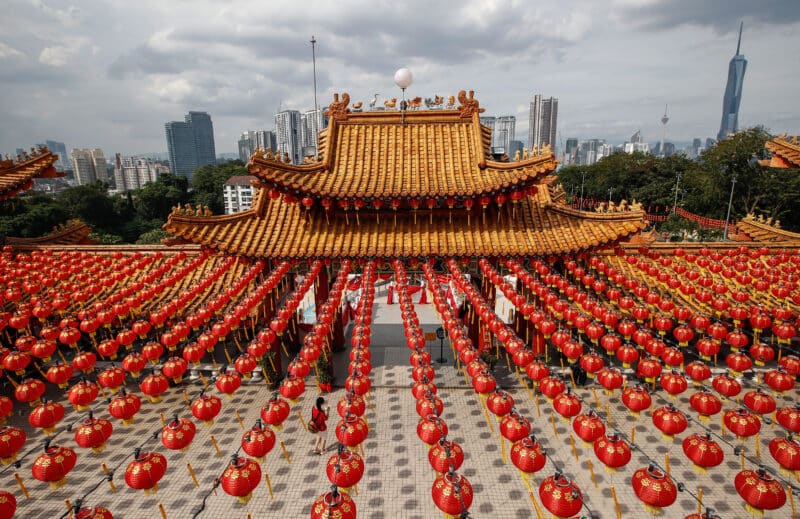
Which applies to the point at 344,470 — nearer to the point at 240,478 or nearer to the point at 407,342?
the point at 240,478

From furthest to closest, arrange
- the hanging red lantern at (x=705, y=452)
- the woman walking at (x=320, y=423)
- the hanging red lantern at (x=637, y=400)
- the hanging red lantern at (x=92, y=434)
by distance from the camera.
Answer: the woman walking at (x=320, y=423) < the hanging red lantern at (x=637, y=400) < the hanging red lantern at (x=92, y=434) < the hanging red lantern at (x=705, y=452)

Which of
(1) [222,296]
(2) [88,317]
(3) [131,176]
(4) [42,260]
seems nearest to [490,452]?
(1) [222,296]

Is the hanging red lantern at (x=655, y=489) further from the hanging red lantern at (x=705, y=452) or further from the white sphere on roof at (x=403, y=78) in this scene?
the white sphere on roof at (x=403, y=78)

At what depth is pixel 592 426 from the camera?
8.04 metres

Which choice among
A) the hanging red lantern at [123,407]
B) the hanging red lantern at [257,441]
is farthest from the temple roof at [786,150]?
the hanging red lantern at [123,407]

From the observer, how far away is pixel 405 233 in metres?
12.8

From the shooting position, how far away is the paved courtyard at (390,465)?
9430mm

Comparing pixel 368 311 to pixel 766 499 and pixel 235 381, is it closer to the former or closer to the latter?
pixel 235 381

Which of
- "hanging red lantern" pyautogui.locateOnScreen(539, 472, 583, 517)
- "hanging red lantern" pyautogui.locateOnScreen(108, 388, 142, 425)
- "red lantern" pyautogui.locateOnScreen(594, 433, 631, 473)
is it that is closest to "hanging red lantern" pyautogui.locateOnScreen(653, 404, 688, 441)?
"red lantern" pyautogui.locateOnScreen(594, 433, 631, 473)

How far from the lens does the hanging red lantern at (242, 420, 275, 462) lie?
772 cm

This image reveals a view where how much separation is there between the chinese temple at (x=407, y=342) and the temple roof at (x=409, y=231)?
0.22 ft

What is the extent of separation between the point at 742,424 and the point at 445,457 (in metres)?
6.02

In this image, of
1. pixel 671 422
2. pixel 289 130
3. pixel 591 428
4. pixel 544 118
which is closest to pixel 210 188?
pixel 289 130

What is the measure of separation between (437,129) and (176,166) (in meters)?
203
